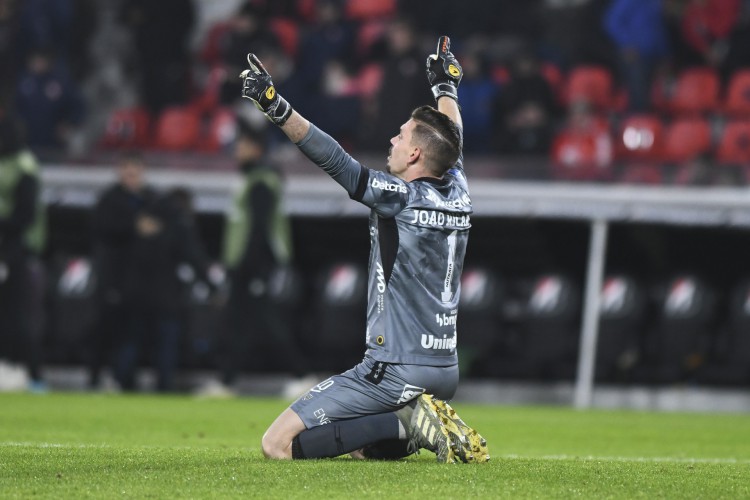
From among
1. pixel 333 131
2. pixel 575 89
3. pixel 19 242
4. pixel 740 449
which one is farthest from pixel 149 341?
pixel 740 449

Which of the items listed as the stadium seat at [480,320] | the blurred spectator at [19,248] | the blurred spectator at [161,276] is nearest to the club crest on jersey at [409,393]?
the blurred spectator at [161,276]

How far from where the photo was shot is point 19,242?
12891 mm

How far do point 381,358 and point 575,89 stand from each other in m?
10.2

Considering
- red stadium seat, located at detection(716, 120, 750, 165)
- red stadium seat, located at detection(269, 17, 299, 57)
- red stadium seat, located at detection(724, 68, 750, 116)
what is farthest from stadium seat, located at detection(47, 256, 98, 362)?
red stadium seat, located at detection(724, 68, 750, 116)

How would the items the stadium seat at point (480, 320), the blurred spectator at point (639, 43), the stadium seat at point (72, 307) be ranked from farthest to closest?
the blurred spectator at point (639, 43)
the stadium seat at point (72, 307)
the stadium seat at point (480, 320)

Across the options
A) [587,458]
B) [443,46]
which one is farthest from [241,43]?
[587,458]

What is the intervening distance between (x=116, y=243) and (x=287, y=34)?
508 cm

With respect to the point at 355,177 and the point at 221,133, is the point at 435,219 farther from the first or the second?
the point at 221,133

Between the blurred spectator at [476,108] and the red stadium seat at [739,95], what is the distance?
100 inches

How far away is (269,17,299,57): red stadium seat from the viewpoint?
57.8ft

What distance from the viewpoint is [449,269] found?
6562mm

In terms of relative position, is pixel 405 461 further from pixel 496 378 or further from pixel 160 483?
pixel 496 378

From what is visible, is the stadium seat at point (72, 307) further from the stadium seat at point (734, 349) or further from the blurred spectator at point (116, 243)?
the stadium seat at point (734, 349)

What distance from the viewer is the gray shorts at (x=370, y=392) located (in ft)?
21.0
